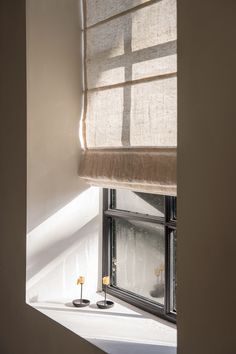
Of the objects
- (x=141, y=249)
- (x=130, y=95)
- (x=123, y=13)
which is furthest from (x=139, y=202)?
(x=123, y=13)

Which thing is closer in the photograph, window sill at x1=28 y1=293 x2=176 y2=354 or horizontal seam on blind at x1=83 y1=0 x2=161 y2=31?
window sill at x1=28 y1=293 x2=176 y2=354

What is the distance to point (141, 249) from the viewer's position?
6.48 ft

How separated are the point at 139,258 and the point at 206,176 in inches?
37.6

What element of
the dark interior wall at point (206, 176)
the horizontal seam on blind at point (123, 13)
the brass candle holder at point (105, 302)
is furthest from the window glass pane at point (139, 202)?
the horizontal seam on blind at point (123, 13)

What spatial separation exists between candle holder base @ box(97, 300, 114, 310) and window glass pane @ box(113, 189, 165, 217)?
0.44 metres

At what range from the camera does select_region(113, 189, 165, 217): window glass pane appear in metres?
1.87

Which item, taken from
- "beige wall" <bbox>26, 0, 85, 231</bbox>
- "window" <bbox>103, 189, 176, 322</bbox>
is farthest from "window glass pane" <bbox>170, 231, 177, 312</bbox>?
"beige wall" <bbox>26, 0, 85, 231</bbox>

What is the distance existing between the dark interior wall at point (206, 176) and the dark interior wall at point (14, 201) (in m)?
0.93

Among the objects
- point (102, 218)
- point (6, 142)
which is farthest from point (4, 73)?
point (102, 218)

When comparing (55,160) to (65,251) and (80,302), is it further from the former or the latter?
(80,302)

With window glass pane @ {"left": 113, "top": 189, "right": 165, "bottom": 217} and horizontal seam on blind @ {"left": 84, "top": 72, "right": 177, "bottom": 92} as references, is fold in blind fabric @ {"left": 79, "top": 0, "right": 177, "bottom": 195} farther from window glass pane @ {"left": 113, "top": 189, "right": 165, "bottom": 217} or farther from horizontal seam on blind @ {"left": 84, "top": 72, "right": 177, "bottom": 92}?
window glass pane @ {"left": 113, "top": 189, "right": 165, "bottom": 217}

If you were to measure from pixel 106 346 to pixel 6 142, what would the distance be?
118cm

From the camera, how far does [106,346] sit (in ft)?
5.18

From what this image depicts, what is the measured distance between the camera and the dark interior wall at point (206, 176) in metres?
1.06
